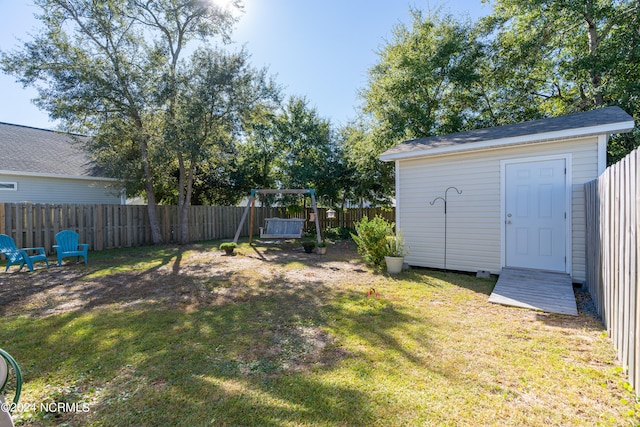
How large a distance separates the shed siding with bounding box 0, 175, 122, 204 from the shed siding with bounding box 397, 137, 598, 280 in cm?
1092

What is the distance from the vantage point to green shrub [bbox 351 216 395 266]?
652cm

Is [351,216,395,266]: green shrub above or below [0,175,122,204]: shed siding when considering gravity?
below

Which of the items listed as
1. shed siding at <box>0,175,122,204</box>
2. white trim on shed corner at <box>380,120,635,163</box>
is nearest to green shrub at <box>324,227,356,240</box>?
white trim on shed corner at <box>380,120,635,163</box>

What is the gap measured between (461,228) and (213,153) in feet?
29.0

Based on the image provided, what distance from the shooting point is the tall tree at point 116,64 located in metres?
8.87

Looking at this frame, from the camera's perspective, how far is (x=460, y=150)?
19.5 feet

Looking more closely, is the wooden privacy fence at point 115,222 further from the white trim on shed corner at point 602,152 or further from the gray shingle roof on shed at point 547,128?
the white trim on shed corner at point 602,152

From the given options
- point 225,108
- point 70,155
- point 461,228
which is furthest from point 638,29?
point 70,155

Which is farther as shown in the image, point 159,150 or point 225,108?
point 225,108

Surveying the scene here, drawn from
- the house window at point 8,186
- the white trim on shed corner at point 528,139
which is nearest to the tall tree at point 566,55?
the white trim on shed corner at point 528,139

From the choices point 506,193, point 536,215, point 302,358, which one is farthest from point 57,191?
point 536,215

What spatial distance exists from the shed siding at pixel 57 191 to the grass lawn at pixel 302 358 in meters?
7.97

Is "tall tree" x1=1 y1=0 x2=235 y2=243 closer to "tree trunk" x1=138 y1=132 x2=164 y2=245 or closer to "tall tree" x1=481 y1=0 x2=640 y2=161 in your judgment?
"tree trunk" x1=138 y1=132 x2=164 y2=245

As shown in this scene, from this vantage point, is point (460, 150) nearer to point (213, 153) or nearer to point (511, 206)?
point (511, 206)
